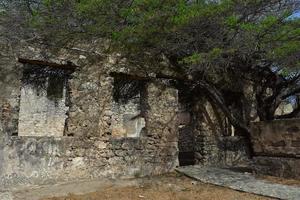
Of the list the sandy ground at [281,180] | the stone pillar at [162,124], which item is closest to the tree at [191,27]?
the stone pillar at [162,124]

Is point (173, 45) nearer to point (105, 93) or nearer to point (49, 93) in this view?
point (105, 93)

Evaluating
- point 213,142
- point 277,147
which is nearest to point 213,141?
point 213,142

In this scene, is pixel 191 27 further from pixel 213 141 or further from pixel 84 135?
pixel 213 141

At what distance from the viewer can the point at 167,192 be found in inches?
257

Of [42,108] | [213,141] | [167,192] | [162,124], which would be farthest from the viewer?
[42,108]

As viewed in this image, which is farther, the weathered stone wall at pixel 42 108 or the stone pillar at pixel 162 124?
the weathered stone wall at pixel 42 108

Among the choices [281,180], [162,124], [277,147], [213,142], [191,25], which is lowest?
[281,180]

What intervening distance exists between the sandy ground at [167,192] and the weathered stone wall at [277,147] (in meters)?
Answer: 1.67

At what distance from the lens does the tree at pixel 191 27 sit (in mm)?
7352

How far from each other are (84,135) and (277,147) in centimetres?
397

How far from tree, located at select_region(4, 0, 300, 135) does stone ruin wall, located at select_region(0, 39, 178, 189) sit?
574 mm

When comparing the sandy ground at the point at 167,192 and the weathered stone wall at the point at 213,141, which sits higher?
the weathered stone wall at the point at 213,141

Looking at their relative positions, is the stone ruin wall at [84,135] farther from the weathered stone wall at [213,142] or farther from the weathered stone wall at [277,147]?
the weathered stone wall at [277,147]

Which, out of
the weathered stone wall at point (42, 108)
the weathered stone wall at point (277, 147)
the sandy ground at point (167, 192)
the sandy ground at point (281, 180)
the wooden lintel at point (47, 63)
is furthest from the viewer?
the weathered stone wall at point (42, 108)
